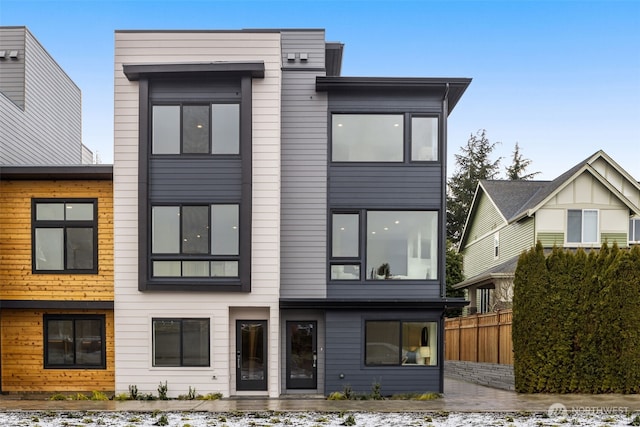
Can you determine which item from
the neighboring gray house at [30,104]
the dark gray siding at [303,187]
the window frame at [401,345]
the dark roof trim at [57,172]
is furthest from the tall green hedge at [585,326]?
the neighboring gray house at [30,104]

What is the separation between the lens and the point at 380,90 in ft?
44.1

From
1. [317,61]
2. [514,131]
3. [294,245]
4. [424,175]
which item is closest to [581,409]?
[424,175]

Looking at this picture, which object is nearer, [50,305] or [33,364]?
[50,305]

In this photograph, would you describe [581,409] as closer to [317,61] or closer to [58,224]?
[317,61]

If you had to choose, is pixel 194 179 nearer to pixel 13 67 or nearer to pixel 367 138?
pixel 367 138

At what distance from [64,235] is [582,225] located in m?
16.8

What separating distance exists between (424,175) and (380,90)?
227cm

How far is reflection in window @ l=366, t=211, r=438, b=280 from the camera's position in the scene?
43.7 ft

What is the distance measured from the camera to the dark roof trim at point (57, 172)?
13062mm

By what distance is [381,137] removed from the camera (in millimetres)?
13516

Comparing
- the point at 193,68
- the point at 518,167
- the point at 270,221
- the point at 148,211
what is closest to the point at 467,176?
the point at 518,167

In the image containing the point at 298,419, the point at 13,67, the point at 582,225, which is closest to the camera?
the point at 298,419

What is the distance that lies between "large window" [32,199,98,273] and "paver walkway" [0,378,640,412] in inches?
121

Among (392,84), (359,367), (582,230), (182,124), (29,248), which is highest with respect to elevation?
(392,84)
